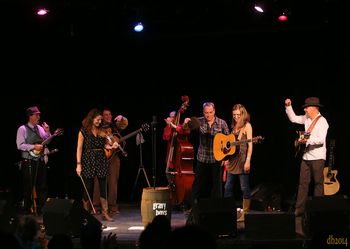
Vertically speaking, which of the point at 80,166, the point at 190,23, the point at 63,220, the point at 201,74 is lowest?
the point at 63,220

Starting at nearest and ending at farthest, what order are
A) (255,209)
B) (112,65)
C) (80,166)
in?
1. (80,166)
2. (255,209)
3. (112,65)

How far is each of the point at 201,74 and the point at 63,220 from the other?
5471 mm

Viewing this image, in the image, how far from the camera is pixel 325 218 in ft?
27.2

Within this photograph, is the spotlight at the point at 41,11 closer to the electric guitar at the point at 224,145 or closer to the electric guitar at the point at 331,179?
the electric guitar at the point at 224,145

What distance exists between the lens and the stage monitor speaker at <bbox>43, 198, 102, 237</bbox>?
28.4ft

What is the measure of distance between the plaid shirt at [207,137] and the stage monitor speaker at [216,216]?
6.08 ft

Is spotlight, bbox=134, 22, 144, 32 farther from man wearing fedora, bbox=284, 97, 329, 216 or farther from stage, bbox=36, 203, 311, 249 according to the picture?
stage, bbox=36, 203, 311, 249

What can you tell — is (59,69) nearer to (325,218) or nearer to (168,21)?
(168,21)

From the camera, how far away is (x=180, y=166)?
37.3 feet

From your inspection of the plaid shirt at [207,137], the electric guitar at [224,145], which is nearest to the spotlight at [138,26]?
the plaid shirt at [207,137]

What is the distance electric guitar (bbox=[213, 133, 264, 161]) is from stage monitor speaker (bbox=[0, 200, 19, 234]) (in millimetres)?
3364

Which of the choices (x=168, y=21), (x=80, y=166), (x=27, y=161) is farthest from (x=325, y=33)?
(x=27, y=161)

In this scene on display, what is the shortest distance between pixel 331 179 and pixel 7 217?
20.7 feet

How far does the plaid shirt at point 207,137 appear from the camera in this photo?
10.3 metres
